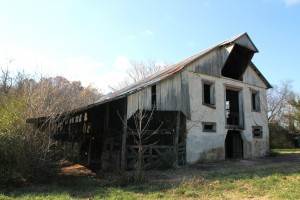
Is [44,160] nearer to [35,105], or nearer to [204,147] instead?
[35,105]

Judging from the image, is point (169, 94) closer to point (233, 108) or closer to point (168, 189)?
point (168, 189)

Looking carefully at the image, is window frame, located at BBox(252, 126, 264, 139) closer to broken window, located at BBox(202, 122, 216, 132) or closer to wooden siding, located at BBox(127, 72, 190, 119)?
broken window, located at BBox(202, 122, 216, 132)

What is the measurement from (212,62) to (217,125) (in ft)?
13.6

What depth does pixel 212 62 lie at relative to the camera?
68.0 feet

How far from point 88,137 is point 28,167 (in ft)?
34.7

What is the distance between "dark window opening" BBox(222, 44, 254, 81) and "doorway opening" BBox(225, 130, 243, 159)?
13.7 ft

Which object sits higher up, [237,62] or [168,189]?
[237,62]

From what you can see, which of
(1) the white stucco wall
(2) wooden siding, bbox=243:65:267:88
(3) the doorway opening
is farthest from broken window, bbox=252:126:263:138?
(2) wooden siding, bbox=243:65:267:88

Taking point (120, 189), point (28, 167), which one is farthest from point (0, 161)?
point (120, 189)

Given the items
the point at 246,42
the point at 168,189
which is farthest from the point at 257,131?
the point at 168,189

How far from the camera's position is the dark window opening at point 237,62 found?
74.3 feet

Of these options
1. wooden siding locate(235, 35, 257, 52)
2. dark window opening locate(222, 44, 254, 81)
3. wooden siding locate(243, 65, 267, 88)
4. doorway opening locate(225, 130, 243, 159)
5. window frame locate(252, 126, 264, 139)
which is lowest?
doorway opening locate(225, 130, 243, 159)

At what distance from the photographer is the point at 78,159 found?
21.3 m

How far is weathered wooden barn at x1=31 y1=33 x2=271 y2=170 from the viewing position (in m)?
17.0
